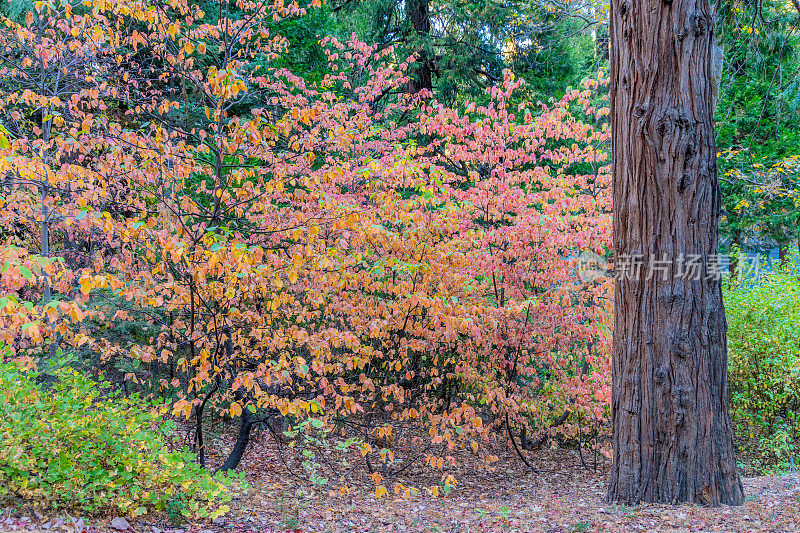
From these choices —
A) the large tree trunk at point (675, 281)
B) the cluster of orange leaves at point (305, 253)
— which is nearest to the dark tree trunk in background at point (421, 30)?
the cluster of orange leaves at point (305, 253)

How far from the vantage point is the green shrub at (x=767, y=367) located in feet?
24.3

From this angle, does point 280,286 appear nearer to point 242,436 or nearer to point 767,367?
point 242,436

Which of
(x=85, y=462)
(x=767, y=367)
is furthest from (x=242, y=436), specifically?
(x=767, y=367)

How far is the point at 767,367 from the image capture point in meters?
7.55

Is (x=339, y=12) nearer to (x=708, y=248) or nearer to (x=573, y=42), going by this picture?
(x=573, y=42)

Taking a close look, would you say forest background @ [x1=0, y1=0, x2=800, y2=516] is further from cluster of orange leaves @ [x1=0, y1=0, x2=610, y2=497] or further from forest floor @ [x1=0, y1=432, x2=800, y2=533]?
forest floor @ [x1=0, y1=432, x2=800, y2=533]

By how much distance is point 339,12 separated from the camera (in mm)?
12898

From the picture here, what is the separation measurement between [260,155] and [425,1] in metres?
9.09

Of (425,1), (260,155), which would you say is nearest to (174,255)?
(260,155)

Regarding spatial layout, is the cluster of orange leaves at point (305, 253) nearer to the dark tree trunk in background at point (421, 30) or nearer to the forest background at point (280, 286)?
the forest background at point (280, 286)

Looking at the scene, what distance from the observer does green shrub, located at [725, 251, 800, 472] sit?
24.3 ft

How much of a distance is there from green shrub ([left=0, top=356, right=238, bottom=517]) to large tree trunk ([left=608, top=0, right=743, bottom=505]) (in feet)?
9.85

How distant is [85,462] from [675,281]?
13.7ft

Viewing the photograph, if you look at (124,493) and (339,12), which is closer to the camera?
(124,493)
